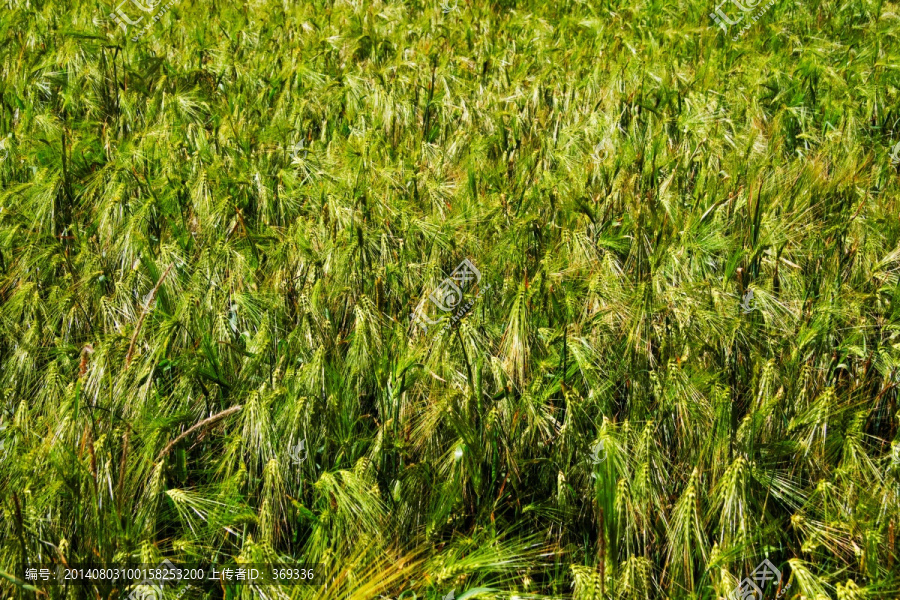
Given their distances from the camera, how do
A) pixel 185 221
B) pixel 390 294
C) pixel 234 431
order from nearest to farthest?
pixel 234 431
pixel 390 294
pixel 185 221

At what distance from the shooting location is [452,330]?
1791mm

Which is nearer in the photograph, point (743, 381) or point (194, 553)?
point (194, 553)

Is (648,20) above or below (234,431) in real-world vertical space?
above

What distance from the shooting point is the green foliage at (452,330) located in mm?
1501

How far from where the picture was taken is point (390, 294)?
2.09m

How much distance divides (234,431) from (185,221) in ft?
3.03

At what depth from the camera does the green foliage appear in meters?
1.50

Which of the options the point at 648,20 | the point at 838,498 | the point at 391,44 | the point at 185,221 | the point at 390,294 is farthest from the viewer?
the point at 648,20

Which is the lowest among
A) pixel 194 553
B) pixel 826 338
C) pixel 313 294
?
pixel 194 553

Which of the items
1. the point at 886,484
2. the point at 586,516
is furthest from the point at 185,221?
the point at 886,484

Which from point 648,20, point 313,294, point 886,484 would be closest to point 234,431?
point 313,294

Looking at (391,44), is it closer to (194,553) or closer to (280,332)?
(280,332)

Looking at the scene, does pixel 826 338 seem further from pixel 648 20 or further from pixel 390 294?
pixel 648 20

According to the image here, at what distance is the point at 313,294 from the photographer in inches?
76.3
